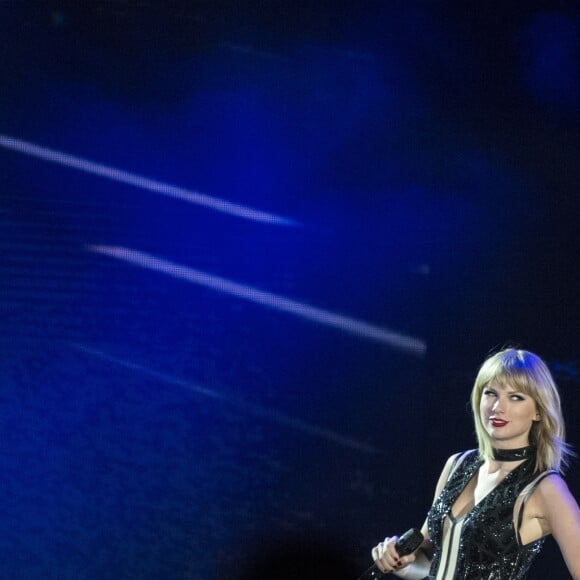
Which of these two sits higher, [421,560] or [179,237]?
[179,237]

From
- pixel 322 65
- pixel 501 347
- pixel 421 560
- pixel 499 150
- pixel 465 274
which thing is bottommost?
pixel 421 560

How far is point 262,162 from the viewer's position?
4.12 metres

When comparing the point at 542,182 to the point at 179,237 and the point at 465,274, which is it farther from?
the point at 179,237

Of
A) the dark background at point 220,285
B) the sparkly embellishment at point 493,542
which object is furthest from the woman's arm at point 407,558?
the dark background at point 220,285

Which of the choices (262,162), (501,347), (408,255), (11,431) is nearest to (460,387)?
(501,347)

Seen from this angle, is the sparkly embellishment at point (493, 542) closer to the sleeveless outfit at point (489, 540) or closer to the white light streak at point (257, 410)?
the sleeveless outfit at point (489, 540)

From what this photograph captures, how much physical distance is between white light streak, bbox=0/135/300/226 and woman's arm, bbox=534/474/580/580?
2.05m

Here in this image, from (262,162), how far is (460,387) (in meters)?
1.27

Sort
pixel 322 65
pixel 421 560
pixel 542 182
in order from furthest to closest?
pixel 322 65 → pixel 542 182 → pixel 421 560

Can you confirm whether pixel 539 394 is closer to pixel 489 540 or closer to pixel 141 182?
pixel 489 540

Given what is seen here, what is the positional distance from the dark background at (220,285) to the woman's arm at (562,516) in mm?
1586

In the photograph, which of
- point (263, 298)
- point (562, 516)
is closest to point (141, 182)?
point (263, 298)

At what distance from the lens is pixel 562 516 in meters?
2.32

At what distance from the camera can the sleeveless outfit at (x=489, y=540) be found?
239cm
